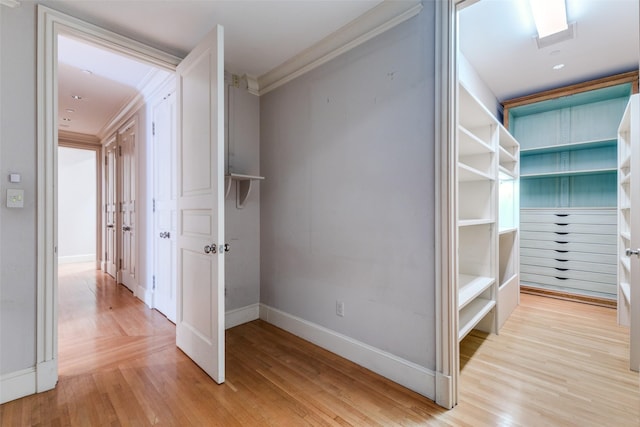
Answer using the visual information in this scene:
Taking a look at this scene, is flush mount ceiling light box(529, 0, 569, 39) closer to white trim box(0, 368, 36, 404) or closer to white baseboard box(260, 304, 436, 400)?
white baseboard box(260, 304, 436, 400)

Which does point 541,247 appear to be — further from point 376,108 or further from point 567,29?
point 376,108

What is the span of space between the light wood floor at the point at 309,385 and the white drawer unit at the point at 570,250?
2.94 ft

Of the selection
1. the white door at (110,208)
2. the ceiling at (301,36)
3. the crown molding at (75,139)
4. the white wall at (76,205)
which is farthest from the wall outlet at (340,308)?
the white wall at (76,205)

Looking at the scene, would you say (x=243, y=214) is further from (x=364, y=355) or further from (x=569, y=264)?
(x=569, y=264)

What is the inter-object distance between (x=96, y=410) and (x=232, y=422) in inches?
31.1

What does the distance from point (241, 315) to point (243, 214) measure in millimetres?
1000

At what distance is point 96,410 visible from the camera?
1.60 meters

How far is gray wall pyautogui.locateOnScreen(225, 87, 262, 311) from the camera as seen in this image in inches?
109

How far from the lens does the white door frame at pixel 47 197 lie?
1.79 metres

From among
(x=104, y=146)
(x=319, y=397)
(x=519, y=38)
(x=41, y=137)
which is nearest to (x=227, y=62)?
(x=41, y=137)

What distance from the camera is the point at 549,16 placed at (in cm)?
219

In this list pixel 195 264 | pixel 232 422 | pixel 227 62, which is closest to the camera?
pixel 232 422

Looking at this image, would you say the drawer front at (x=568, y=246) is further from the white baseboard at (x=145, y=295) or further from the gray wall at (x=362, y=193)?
the white baseboard at (x=145, y=295)

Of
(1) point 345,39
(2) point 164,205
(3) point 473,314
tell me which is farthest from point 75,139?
(3) point 473,314
